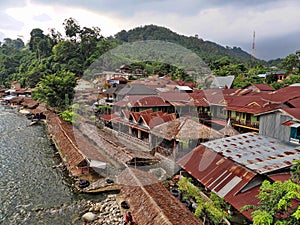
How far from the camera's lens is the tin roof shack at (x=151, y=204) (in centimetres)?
988

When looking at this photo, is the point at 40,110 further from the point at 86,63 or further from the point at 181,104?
the point at 181,104

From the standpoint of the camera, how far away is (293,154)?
12344mm

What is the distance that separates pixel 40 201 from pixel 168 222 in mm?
9321

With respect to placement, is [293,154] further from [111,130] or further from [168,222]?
[111,130]

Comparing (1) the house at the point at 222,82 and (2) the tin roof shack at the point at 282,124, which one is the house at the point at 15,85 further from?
(2) the tin roof shack at the point at 282,124

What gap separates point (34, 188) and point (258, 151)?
49.5 feet

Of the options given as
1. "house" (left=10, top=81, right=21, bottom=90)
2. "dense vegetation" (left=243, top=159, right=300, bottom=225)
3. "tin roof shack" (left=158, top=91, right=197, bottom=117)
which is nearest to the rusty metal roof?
"dense vegetation" (left=243, top=159, right=300, bottom=225)

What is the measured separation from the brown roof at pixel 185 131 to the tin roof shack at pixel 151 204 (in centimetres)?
468

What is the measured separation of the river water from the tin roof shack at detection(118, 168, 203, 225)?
9.51 ft

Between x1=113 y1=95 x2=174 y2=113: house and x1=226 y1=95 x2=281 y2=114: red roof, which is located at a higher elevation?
x1=226 y1=95 x2=281 y2=114: red roof

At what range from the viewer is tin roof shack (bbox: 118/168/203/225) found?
9883mm

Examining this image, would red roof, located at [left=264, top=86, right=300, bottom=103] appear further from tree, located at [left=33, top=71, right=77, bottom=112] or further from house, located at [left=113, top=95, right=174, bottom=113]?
tree, located at [left=33, top=71, right=77, bottom=112]

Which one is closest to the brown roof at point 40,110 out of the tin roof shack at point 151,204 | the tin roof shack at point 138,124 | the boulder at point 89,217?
the tin roof shack at point 138,124

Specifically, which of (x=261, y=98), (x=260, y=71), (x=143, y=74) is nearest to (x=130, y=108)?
(x=261, y=98)
